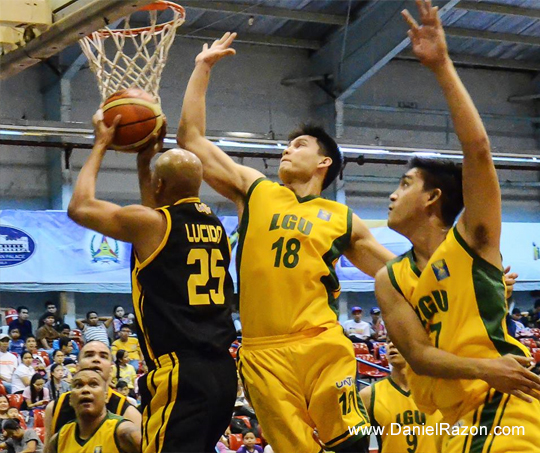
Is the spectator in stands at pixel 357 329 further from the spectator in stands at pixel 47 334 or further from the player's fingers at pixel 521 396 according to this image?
the player's fingers at pixel 521 396

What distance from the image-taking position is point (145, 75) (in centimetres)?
805

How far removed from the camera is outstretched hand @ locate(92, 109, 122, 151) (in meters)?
4.51

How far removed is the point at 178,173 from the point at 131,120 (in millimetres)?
461

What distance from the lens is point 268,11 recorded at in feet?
58.1

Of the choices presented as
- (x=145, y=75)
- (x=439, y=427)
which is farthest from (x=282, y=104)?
(x=439, y=427)

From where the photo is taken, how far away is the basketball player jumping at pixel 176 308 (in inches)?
164

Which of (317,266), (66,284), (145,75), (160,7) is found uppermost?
(160,7)

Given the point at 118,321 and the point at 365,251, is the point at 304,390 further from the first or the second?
the point at 118,321

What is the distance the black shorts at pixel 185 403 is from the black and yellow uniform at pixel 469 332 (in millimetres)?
1101

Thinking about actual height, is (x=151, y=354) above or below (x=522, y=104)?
below

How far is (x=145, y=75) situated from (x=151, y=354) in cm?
428

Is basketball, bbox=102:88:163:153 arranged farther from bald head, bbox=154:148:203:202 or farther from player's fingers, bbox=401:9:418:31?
player's fingers, bbox=401:9:418:31

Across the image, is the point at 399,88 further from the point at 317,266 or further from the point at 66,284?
the point at 317,266

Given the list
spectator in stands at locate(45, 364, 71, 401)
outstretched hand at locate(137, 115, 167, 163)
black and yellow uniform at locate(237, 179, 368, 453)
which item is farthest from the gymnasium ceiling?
outstretched hand at locate(137, 115, 167, 163)
